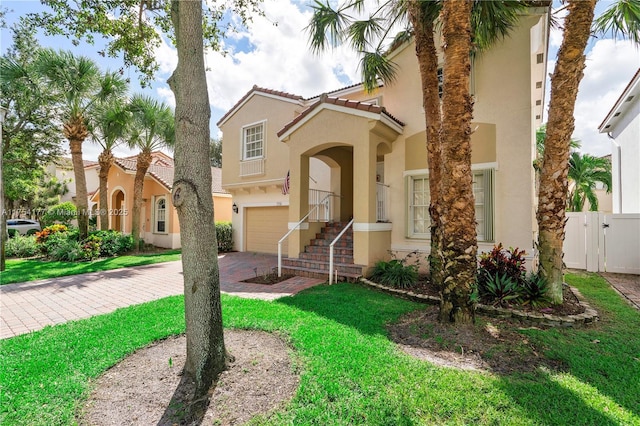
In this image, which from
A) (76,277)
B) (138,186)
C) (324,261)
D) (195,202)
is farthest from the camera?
(138,186)

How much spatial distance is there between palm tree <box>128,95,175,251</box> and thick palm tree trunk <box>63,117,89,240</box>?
6.88 ft

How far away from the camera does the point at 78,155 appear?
14219mm

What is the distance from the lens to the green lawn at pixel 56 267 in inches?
392

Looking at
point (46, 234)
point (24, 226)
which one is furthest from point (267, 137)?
point (24, 226)

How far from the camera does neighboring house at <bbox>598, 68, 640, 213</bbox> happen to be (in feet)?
39.6

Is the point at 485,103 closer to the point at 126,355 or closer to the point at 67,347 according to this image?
the point at 126,355

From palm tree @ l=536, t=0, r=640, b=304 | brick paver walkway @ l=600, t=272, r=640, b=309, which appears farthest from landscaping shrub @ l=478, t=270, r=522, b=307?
brick paver walkway @ l=600, t=272, r=640, b=309

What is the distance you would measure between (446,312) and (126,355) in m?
5.28

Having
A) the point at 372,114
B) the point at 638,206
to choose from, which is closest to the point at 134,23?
the point at 372,114

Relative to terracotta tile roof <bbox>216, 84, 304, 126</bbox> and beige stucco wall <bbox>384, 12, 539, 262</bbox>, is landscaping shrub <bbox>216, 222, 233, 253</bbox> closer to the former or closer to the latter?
terracotta tile roof <bbox>216, 84, 304, 126</bbox>

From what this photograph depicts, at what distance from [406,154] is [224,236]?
11.4 m

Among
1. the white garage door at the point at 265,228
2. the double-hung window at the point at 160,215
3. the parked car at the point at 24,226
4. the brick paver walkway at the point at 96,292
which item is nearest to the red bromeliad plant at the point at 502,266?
the brick paver walkway at the point at 96,292

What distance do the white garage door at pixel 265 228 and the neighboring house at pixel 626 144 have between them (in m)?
15.2

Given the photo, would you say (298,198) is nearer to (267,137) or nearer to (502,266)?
(267,137)
